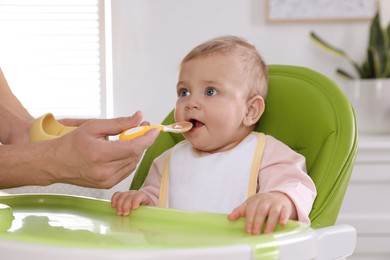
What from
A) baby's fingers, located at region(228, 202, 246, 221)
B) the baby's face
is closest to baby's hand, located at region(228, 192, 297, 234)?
baby's fingers, located at region(228, 202, 246, 221)

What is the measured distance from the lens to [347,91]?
105 inches

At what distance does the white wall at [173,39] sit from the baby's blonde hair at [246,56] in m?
1.30

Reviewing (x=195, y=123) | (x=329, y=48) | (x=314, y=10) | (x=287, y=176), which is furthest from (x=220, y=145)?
(x=314, y=10)

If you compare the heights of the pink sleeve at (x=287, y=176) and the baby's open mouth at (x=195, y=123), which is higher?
the baby's open mouth at (x=195, y=123)

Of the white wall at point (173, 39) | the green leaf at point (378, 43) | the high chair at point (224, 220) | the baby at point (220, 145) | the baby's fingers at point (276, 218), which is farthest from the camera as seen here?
the white wall at point (173, 39)

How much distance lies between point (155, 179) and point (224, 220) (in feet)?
1.31

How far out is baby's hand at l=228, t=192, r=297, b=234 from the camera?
3.13ft

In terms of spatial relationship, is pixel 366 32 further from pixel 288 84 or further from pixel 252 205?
pixel 252 205

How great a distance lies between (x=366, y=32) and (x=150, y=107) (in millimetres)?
906

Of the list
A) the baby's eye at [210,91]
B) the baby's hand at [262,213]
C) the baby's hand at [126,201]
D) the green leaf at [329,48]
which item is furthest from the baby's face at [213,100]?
the green leaf at [329,48]

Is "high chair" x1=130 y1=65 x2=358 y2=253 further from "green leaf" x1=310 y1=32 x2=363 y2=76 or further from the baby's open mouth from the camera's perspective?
"green leaf" x1=310 y1=32 x2=363 y2=76

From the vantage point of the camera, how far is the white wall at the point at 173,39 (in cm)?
266

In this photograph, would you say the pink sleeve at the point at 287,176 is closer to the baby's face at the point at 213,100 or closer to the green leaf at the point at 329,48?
the baby's face at the point at 213,100

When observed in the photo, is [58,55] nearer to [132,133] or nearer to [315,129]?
[315,129]
